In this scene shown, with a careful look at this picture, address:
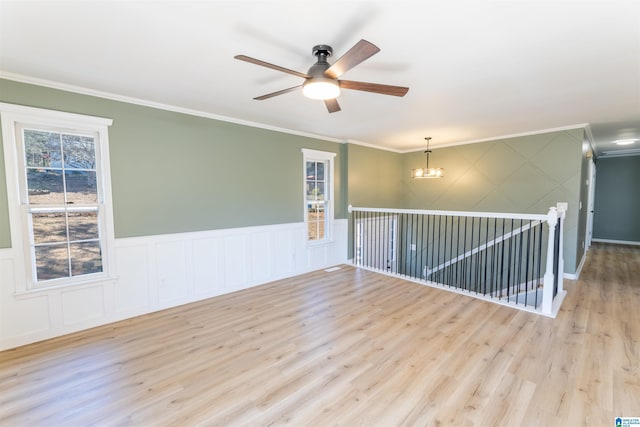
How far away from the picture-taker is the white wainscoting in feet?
8.95

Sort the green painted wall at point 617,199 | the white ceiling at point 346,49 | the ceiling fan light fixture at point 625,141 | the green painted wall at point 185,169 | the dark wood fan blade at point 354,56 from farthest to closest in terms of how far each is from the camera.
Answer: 1. the green painted wall at point 617,199
2. the ceiling fan light fixture at point 625,141
3. the green painted wall at point 185,169
4. the white ceiling at point 346,49
5. the dark wood fan blade at point 354,56

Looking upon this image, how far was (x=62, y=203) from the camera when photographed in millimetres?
2936

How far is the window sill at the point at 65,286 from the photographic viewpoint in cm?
273

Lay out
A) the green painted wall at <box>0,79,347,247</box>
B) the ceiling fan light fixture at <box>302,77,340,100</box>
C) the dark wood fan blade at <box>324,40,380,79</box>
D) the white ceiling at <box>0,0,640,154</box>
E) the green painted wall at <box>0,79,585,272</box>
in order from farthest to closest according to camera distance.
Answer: the green painted wall at <box>0,79,585,272</box>
the green painted wall at <box>0,79,347,247</box>
the ceiling fan light fixture at <box>302,77,340,100</box>
the white ceiling at <box>0,0,640,154</box>
the dark wood fan blade at <box>324,40,380,79</box>

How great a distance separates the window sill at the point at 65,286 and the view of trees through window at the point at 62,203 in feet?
0.32

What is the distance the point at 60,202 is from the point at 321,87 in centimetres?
299

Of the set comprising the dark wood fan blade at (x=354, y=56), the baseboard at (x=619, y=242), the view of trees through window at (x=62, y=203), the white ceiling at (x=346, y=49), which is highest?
the white ceiling at (x=346, y=49)

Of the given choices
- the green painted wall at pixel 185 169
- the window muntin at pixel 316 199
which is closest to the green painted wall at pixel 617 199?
the window muntin at pixel 316 199

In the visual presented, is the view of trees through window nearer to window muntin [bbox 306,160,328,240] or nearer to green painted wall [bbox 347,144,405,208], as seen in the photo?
window muntin [bbox 306,160,328,240]

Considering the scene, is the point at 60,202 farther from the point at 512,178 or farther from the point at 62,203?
the point at 512,178

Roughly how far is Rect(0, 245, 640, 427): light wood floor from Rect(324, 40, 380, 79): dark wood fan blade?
7.60 ft

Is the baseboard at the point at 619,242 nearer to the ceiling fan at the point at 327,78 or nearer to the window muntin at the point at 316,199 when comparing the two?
the window muntin at the point at 316,199

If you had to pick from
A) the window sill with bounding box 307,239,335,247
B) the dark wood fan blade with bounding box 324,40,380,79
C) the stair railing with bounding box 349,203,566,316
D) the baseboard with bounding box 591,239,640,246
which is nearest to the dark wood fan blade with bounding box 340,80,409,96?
the dark wood fan blade with bounding box 324,40,380,79

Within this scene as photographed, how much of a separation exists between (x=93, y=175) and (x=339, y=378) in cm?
333
